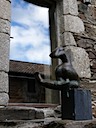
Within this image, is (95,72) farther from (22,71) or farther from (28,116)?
(22,71)

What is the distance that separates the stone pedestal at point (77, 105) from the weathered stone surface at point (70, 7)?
2104 millimetres

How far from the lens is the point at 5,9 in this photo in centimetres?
319

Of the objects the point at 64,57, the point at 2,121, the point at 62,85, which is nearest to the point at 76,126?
the point at 62,85

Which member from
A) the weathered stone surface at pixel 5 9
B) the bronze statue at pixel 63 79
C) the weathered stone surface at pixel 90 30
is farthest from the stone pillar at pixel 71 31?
the bronze statue at pixel 63 79

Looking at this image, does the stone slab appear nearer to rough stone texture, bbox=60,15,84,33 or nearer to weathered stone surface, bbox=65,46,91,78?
weathered stone surface, bbox=65,46,91,78

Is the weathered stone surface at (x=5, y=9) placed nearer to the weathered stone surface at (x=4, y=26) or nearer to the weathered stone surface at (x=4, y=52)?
the weathered stone surface at (x=4, y=26)

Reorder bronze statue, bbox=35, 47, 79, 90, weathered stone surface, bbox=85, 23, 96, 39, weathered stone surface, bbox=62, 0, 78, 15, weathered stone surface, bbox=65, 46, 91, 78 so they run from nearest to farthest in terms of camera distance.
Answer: bronze statue, bbox=35, 47, 79, 90, weathered stone surface, bbox=65, 46, 91, 78, weathered stone surface, bbox=62, 0, 78, 15, weathered stone surface, bbox=85, 23, 96, 39

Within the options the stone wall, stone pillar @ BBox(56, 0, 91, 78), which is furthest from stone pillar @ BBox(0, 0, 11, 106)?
the stone wall

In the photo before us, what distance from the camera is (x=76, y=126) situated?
1562 millimetres

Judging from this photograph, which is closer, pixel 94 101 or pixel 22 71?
pixel 94 101

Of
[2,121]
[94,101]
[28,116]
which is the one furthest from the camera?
[94,101]

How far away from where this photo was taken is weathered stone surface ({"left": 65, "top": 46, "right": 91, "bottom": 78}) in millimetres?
3555

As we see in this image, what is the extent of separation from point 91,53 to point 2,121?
78.1 inches

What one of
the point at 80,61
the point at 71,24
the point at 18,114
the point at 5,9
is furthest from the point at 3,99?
the point at 71,24
